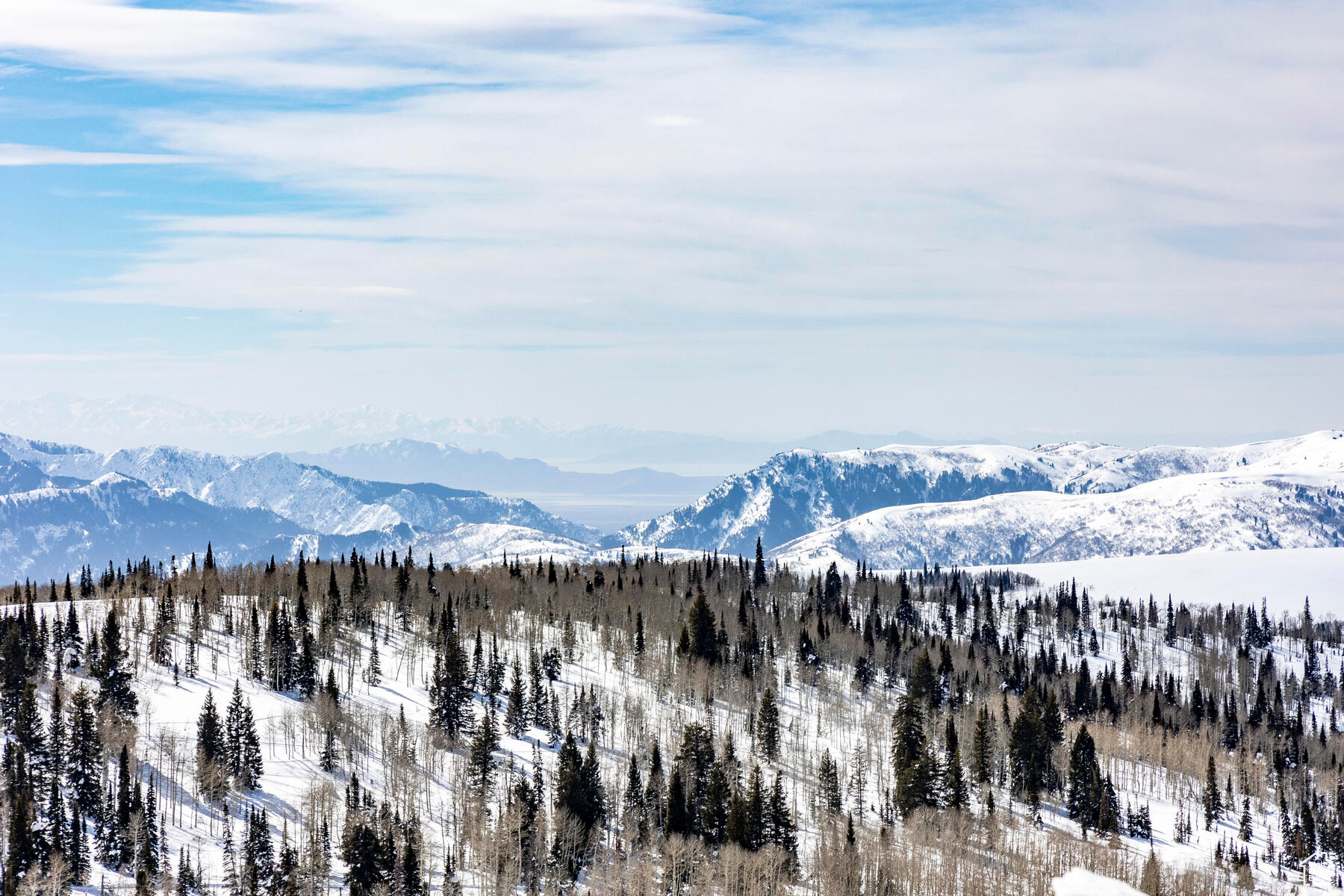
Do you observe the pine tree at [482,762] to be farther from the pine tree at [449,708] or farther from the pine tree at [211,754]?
the pine tree at [211,754]

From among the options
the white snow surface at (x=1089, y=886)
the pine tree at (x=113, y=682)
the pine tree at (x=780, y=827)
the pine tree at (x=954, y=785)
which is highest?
the white snow surface at (x=1089, y=886)

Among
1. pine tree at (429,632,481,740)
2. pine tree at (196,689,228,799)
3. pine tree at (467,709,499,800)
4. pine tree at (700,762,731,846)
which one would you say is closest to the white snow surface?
pine tree at (700,762,731,846)

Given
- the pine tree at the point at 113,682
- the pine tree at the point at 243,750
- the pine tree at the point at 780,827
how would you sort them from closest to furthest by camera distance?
the pine tree at the point at 780,827, the pine tree at the point at 243,750, the pine tree at the point at 113,682

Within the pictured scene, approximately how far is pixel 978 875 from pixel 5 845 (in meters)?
126

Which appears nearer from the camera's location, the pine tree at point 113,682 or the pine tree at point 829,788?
the pine tree at point 113,682

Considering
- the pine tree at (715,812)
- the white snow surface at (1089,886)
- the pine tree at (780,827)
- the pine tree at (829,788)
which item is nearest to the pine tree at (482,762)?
the pine tree at (715,812)

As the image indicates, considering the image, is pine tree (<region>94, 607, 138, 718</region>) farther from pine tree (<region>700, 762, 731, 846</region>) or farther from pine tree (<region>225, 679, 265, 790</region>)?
pine tree (<region>700, 762, 731, 846</region>)

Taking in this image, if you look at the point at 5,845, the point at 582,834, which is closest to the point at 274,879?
the point at 5,845

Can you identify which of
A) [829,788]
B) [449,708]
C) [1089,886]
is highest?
[1089,886]

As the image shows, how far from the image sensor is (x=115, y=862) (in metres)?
134

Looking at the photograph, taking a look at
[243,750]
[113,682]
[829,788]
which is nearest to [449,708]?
[243,750]

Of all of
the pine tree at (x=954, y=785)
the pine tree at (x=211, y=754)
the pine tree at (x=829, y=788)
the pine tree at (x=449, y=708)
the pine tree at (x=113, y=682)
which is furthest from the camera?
the pine tree at (x=449, y=708)

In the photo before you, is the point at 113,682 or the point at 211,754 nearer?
the point at 211,754

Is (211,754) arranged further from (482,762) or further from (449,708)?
(449,708)
